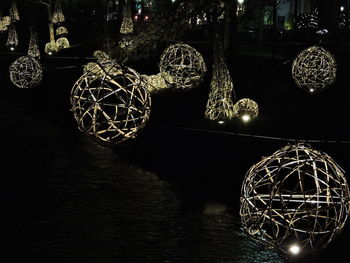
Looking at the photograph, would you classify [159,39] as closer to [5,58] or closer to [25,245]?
[25,245]

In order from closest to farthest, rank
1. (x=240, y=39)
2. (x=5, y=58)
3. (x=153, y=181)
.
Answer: (x=153, y=181) < (x=5, y=58) < (x=240, y=39)

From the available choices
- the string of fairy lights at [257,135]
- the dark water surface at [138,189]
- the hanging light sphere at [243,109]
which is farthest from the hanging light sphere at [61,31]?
the hanging light sphere at [243,109]

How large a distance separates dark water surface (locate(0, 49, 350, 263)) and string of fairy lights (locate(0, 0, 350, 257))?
1.33ft

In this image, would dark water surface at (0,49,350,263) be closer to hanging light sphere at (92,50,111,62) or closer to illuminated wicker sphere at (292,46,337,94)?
illuminated wicker sphere at (292,46,337,94)

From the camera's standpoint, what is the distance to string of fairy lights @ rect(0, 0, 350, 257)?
19.5 ft

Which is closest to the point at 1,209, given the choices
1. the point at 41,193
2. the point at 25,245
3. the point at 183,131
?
the point at 41,193

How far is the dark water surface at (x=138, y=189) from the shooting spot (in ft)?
24.0

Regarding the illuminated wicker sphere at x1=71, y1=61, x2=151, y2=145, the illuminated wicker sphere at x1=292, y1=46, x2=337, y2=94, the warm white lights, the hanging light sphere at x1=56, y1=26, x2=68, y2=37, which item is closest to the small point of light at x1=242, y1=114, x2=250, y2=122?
the warm white lights

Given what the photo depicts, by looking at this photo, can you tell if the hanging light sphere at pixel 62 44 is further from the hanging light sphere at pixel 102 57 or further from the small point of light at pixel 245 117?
the small point of light at pixel 245 117

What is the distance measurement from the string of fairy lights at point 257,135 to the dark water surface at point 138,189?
15.9 inches

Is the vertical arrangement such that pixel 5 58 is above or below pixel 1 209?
above

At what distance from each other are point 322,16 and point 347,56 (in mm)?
6845

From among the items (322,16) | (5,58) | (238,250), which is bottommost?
(238,250)

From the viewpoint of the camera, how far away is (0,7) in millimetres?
38406
